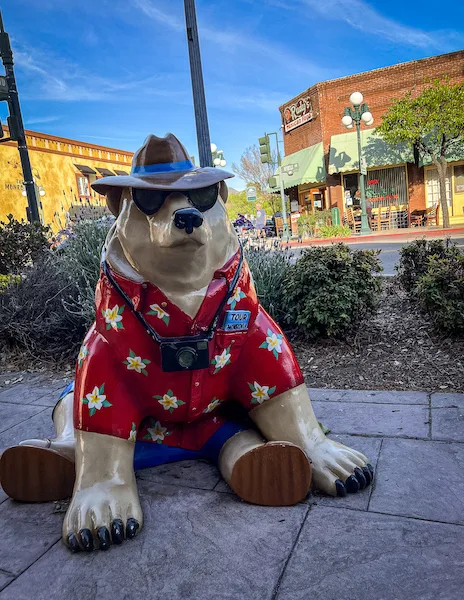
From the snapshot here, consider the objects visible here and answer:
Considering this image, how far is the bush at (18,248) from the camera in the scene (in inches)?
231

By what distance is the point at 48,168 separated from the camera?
82.1ft

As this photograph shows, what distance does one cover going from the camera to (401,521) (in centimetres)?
155

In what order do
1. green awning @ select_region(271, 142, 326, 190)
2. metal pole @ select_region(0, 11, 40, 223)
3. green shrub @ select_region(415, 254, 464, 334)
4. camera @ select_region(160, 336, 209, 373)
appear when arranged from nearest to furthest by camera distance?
camera @ select_region(160, 336, 209, 373)
green shrub @ select_region(415, 254, 464, 334)
metal pole @ select_region(0, 11, 40, 223)
green awning @ select_region(271, 142, 326, 190)

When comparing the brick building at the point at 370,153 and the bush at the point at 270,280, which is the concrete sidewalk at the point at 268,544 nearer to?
the bush at the point at 270,280

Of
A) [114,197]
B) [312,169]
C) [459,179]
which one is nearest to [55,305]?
[114,197]

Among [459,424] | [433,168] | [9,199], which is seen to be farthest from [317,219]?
[459,424]

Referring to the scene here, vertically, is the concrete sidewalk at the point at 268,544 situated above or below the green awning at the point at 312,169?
below

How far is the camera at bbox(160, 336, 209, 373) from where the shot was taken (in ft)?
5.37

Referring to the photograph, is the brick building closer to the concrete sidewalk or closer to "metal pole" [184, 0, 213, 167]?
"metal pole" [184, 0, 213, 167]

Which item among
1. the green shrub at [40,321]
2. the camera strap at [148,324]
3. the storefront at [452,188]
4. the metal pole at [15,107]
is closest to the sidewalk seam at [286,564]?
the camera strap at [148,324]

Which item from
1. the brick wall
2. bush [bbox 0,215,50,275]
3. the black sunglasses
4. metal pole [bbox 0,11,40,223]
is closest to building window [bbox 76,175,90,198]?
the brick wall

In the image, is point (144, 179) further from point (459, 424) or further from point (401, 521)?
point (459, 424)

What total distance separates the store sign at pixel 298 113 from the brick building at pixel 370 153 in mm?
41

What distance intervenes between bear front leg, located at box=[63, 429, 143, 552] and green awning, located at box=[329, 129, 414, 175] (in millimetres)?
18186
